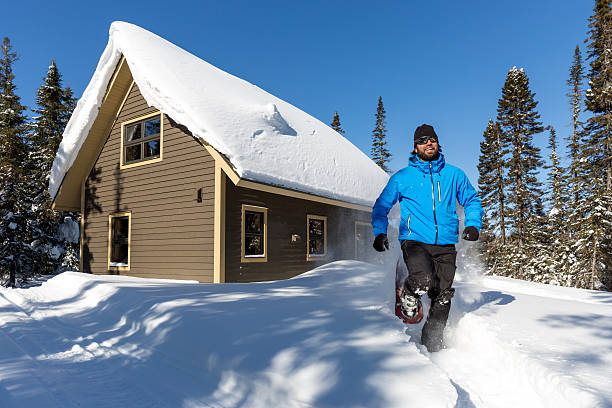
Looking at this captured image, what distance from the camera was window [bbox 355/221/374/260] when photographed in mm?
14725

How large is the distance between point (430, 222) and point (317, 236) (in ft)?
29.7

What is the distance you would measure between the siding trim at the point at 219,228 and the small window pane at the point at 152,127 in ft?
9.95

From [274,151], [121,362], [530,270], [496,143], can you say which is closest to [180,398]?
[121,362]

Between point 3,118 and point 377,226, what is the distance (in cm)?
2380

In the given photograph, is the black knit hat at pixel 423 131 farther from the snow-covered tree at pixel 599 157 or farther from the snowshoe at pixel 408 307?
the snow-covered tree at pixel 599 157

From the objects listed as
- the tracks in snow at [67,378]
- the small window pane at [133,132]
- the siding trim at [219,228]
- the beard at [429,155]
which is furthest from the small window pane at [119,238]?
the beard at [429,155]

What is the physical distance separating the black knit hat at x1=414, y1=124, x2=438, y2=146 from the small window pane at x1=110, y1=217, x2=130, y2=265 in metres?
10.0

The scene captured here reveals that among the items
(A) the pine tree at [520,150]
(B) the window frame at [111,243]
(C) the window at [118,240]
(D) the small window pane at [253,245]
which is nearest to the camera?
(D) the small window pane at [253,245]

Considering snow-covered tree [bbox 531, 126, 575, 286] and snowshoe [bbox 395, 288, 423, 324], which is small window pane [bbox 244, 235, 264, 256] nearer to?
snowshoe [bbox 395, 288, 423, 324]

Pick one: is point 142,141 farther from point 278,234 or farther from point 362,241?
point 362,241

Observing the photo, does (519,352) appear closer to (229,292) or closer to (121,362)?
(121,362)

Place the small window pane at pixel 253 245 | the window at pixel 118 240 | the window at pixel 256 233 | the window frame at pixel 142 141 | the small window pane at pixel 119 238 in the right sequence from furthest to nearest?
the small window pane at pixel 119 238
the window at pixel 118 240
the window frame at pixel 142 141
the small window pane at pixel 253 245
the window at pixel 256 233

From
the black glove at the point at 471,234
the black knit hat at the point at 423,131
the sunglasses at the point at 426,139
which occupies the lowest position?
the black glove at the point at 471,234

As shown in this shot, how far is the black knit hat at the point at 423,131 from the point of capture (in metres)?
3.38
